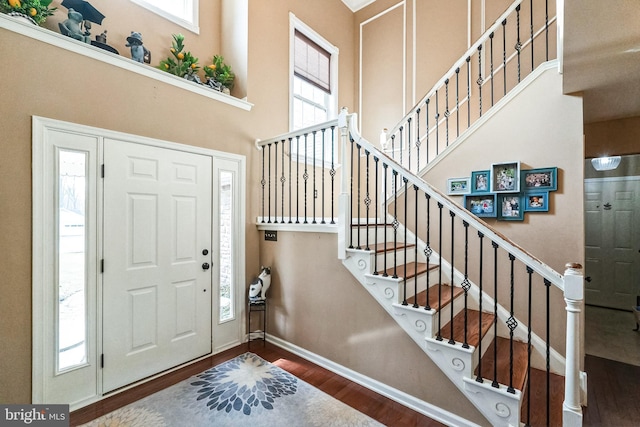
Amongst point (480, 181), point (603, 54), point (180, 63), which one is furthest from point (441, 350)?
point (180, 63)

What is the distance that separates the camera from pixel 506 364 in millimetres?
2160

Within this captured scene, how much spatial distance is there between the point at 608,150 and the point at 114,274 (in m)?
5.09

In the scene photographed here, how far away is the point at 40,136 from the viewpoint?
80.4 inches

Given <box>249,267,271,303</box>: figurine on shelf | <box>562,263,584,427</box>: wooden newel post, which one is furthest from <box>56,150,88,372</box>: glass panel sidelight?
<box>562,263,584,427</box>: wooden newel post

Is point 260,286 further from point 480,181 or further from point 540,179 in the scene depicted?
point 540,179

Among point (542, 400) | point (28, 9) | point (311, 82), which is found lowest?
point (542, 400)

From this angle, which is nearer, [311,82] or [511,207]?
[511,207]

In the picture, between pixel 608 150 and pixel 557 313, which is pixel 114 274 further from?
pixel 608 150

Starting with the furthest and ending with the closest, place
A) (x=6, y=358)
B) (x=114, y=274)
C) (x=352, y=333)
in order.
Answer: (x=352, y=333) < (x=114, y=274) < (x=6, y=358)

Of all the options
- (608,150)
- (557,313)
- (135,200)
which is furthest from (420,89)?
(135,200)

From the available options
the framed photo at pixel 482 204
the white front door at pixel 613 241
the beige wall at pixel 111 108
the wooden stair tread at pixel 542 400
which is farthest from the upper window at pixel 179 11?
the white front door at pixel 613 241

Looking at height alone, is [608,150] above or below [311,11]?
below

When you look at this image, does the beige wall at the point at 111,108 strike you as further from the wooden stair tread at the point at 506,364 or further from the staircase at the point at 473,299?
the wooden stair tread at the point at 506,364

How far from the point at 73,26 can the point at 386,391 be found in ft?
12.8
